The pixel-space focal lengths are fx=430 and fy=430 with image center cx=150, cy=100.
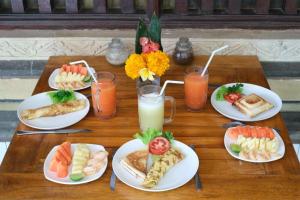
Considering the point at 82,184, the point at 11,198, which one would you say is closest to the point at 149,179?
the point at 82,184

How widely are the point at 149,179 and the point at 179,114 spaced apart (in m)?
0.43

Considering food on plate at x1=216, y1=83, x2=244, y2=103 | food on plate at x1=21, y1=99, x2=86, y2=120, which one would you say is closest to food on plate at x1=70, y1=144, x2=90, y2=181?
food on plate at x1=21, y1=99, x2=86, y2=120

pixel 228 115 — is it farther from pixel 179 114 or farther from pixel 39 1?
pixel 39 1

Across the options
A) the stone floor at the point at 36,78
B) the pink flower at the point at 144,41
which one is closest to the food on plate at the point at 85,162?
the pink flower at the point at 144,41

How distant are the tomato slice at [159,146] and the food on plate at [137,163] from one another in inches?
2.0

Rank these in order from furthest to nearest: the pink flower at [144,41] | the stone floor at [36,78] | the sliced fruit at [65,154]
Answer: the stone floor at [36,78] → the pink flower at [144,41] → the sliced fruit at [65,154]

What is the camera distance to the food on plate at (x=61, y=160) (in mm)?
1315

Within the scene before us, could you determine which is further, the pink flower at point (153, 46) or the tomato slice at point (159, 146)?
the pink flower at point (153, 46)

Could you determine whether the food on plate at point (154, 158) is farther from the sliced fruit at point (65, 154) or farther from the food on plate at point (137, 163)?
the sliced fruit at point (65, 154)

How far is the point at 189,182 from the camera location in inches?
51.5

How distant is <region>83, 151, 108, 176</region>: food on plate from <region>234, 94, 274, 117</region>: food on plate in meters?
0.58

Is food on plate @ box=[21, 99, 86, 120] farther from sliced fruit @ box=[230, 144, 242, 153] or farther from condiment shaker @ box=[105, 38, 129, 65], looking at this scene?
sliced fruit @ box=[230, 144, 242, 153]

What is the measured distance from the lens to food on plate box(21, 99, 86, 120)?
1.62 meters

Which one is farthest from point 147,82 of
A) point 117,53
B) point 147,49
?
point 117,53
